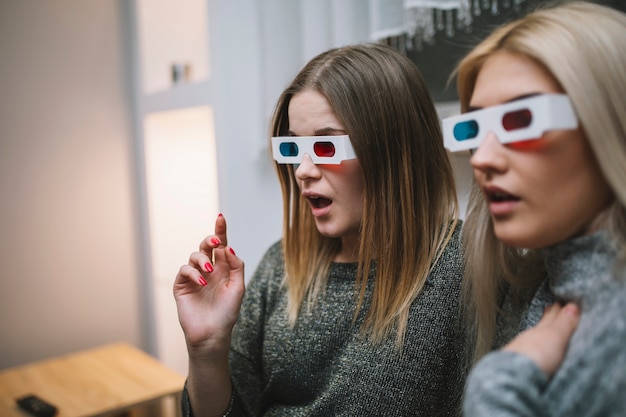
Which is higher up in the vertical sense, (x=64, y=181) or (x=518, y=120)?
(x=518, y=120)

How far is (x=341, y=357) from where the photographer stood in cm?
106

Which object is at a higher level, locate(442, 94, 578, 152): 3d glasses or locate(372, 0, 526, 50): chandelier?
locate(372, 0, 526, 50): chandelier

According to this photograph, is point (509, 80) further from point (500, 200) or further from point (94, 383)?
point (94, 383)

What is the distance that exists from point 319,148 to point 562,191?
464 millimetres

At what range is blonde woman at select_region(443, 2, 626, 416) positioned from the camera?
0.60m

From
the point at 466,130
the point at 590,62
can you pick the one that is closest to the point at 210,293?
the point at 466,130

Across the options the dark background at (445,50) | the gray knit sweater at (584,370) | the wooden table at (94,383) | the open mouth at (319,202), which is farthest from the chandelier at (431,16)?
the wooden table at (94,383)

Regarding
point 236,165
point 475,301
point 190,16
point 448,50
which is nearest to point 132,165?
point 190,16

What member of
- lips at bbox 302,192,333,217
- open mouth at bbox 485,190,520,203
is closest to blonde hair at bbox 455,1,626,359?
open mouth at bbox 485,190,520,203

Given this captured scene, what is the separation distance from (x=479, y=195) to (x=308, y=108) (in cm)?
37

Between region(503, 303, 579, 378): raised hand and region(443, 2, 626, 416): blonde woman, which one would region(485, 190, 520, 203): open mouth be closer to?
region(443, 2, 626, 416): blonde woman

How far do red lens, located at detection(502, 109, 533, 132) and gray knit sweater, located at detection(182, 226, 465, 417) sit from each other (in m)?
0.40

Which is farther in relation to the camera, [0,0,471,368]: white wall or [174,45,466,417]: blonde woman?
[0,0,471,368]: white wall

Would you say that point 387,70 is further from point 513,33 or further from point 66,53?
point 66,53
